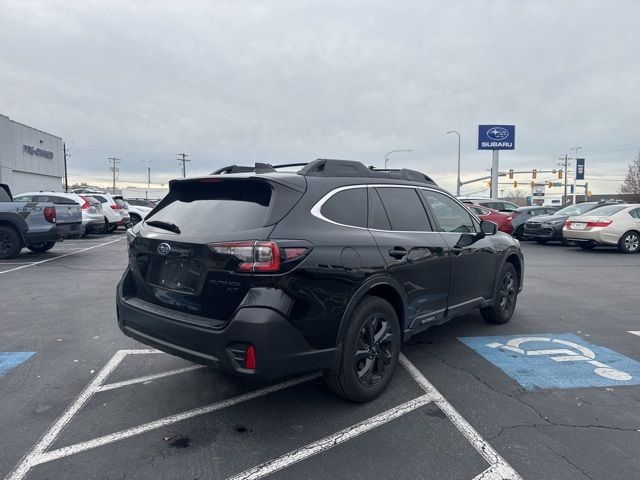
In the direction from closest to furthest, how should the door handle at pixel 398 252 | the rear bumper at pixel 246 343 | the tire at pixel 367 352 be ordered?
the rear bumper at pixel 246 343 → the tire at pixel 367 352 → the door handle at pixel 398 252

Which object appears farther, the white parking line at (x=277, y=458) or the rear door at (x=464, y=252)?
the rear door at (x=464, y=252)

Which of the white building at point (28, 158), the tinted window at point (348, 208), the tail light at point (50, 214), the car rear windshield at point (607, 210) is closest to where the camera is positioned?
the tinted window at point (348, 208)

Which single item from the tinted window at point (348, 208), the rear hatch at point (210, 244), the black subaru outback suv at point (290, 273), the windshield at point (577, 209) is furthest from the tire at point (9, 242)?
the windshield at point (577, 209)

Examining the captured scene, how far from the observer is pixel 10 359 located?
444 centimetres

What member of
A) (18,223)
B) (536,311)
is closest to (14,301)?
(18,223)

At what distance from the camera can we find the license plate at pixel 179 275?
10.3ft

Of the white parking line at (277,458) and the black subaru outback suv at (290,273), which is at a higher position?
the black subaru outback suv at (290,273)

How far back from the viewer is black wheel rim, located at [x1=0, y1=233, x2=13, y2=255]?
1091 centimetres

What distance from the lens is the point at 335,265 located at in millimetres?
3154

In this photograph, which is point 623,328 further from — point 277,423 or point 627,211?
point 627,211

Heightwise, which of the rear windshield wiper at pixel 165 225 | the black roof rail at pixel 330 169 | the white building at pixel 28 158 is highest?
the white building at pixel 28 158

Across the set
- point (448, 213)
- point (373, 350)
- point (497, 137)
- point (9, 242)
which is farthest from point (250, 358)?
point (497, 137)

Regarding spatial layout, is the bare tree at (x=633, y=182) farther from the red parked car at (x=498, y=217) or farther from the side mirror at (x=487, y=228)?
the side mirror at (x=487, y=228)

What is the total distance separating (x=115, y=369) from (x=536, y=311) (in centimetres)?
551
